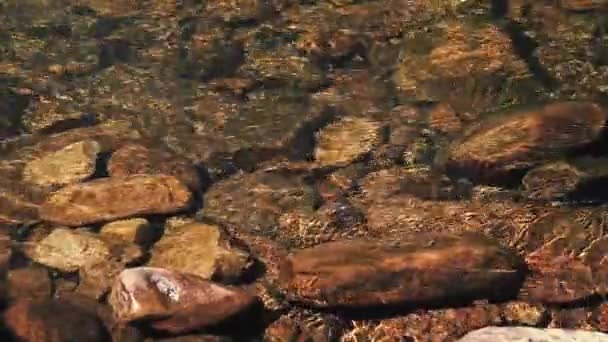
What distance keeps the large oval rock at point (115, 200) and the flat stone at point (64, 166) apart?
0.67ft

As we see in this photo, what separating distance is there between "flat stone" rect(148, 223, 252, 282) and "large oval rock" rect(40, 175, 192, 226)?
0.25 meters

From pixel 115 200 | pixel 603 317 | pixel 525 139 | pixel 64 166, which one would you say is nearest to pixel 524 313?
pixel 603 317

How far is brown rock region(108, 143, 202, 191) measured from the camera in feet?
17.4

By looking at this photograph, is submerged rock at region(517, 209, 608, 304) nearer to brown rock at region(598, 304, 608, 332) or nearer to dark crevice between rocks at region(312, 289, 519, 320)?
brown rock at region(598, 304, 608, 332)

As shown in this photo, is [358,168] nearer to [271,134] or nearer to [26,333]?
[271,134]

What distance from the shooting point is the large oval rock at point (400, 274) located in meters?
4.00

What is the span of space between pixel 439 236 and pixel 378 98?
209 cm

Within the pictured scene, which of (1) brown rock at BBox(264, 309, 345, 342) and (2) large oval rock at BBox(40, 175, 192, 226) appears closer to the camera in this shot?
(1) brown rock at BBox(264, 309, 345, 342)

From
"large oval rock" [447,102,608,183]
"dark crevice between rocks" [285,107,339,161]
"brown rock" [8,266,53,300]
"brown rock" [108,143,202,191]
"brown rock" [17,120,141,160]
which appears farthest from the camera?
"brown rock" [17,120,141,160]

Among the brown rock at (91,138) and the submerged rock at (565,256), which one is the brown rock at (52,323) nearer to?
the brown rock at (91,138)

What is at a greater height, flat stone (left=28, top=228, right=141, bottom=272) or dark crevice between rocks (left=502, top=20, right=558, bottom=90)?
dark crevice between rocks (left=502, top=20, right=558, bottom=90)

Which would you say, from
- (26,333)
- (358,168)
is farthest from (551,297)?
(26,333)

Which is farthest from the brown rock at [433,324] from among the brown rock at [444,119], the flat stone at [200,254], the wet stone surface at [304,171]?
Answer: the brown rock at [444,119]

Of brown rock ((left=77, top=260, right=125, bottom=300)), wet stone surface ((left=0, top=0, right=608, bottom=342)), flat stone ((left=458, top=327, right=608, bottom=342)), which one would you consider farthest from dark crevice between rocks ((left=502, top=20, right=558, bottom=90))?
brown rock ((left=77, top=260, right=125, bottom=300))
